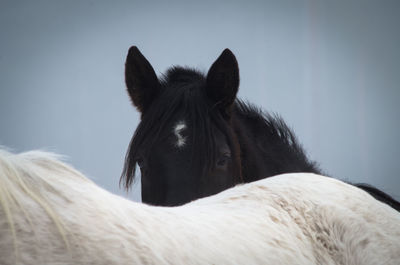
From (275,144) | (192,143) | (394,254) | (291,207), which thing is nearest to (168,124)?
(192,143)

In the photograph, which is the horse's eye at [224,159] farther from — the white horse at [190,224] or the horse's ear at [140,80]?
the white horse at [190,224]

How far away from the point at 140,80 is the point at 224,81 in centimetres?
61

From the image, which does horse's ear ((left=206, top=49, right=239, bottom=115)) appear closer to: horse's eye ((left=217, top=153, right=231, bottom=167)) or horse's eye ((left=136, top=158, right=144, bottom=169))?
horse's eye ((left=217, top=153, right=231, bottom=167))

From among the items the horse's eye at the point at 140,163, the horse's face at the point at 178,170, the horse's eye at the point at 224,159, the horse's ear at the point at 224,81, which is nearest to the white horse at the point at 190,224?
the horse's face at the point at 178,170

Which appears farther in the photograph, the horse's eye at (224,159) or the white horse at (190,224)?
the horse's eye at (224,159)

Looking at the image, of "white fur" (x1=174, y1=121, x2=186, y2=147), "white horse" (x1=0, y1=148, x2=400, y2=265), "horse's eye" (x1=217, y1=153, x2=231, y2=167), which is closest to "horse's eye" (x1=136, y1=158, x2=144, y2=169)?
"white fur" (x1=174, y1=121, x2=186, y2=147)

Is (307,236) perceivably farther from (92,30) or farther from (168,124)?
(92,30)

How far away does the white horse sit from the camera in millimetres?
759

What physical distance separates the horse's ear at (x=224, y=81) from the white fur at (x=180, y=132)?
1.18 feet

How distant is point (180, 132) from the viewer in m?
2.53

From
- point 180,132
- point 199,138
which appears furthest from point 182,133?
point 199,138

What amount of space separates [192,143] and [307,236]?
50.0 inches

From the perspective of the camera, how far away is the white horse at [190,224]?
759 millimetres

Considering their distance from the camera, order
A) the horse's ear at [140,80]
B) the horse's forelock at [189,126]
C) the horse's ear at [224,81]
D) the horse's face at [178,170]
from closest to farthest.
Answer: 1. the horse's face at [178,170]
2. the horse's forelock at [189,126]
3. the horse's ear at [224,81]
4. the horse's ear at [140,80]
